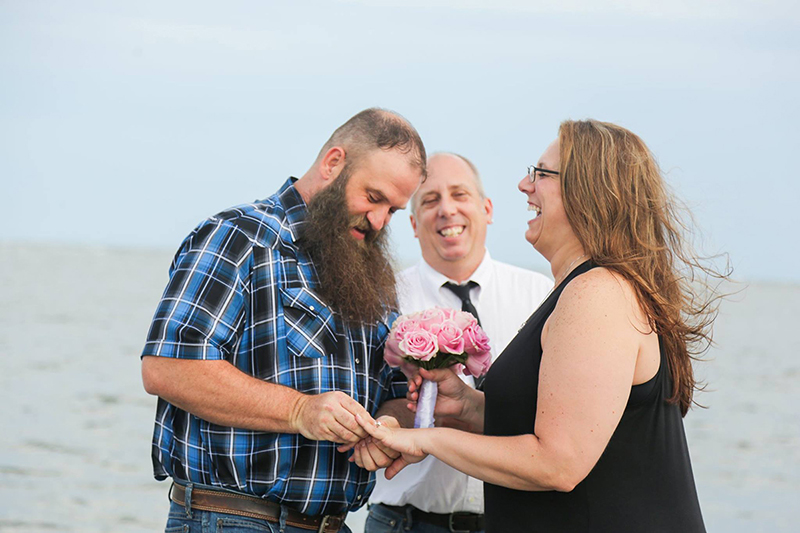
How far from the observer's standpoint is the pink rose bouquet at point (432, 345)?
11.0ft

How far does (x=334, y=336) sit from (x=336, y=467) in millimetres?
563

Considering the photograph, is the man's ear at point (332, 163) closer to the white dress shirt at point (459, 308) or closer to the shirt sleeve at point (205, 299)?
the shirt sleeve at point (205, 299)

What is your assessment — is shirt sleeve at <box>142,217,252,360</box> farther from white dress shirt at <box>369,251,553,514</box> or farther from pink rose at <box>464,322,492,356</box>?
white dress shirt at <box>369,251,553,514</box>

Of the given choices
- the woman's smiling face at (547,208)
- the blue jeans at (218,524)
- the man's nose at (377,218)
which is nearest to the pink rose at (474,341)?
the woman's smiling face at (547,208)

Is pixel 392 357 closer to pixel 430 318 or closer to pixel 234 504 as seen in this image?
pixel 430 318

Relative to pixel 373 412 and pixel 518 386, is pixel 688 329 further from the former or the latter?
pixel 373 412

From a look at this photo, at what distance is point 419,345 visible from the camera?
131 inches

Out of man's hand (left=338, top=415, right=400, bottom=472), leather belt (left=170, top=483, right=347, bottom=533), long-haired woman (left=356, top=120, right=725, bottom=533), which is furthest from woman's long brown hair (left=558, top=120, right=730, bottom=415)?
leather belt (left=170, top=483, right=347, bottom=533)

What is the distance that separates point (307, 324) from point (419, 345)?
1.62 feet

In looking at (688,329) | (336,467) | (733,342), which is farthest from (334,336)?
(733,342)

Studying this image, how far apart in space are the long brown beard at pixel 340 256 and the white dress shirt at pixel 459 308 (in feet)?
2.84

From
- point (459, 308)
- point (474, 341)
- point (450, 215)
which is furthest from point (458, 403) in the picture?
point (450, 215)

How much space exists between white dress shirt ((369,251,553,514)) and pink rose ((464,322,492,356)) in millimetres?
943

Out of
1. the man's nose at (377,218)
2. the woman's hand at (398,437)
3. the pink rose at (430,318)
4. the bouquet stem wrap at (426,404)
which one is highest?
the man's nose at (377,218)
